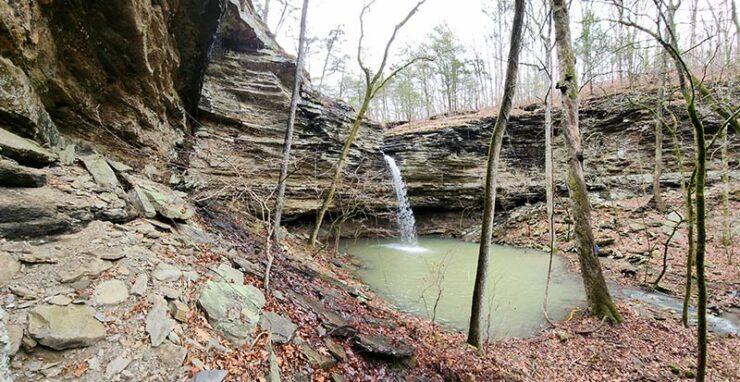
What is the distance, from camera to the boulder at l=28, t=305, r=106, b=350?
87.9 inches

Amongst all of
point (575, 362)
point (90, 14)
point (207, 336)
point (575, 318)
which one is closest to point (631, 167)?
point (575, 318)

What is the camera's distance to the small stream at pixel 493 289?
22.2 ft

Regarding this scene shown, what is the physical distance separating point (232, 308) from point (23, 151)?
3.02 meters

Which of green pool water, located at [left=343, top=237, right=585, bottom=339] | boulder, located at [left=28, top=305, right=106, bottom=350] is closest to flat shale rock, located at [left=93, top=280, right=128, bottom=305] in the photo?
boulder, located at [left=28, top=305, right=106, bottom=350]

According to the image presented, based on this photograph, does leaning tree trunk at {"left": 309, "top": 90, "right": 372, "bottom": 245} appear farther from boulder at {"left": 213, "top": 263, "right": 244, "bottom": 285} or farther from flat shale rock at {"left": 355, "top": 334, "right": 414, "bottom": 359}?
flat shale rock at {"left": 355, "top": 334, "right": 414, "bottom": 359}

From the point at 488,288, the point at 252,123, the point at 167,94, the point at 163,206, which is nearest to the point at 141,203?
the point at 163,206

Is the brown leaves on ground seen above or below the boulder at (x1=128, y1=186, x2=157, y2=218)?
below

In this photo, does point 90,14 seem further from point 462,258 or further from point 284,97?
point 462,258

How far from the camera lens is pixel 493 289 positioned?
805cm

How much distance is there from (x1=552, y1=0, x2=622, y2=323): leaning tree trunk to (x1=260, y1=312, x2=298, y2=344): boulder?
5.94 metres

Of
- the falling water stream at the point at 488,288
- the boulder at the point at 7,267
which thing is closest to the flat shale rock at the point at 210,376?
the boulder at the point at 7,267

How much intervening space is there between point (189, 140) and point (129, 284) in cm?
813

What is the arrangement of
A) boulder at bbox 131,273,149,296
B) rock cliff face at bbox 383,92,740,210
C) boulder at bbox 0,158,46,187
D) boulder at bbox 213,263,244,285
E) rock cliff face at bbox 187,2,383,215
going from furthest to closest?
rock cliff face at bbox 383,92,740,210, rock cliff face at bbox 187,2,383,215, boulder at bbox 213,263,244,285, boulder at bbox 0,158,46,187, boulder at bbox 131,273,149,296

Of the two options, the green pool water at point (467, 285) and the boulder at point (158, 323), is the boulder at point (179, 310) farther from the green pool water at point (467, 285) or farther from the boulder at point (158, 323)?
the green pool water at point (467, 285)
